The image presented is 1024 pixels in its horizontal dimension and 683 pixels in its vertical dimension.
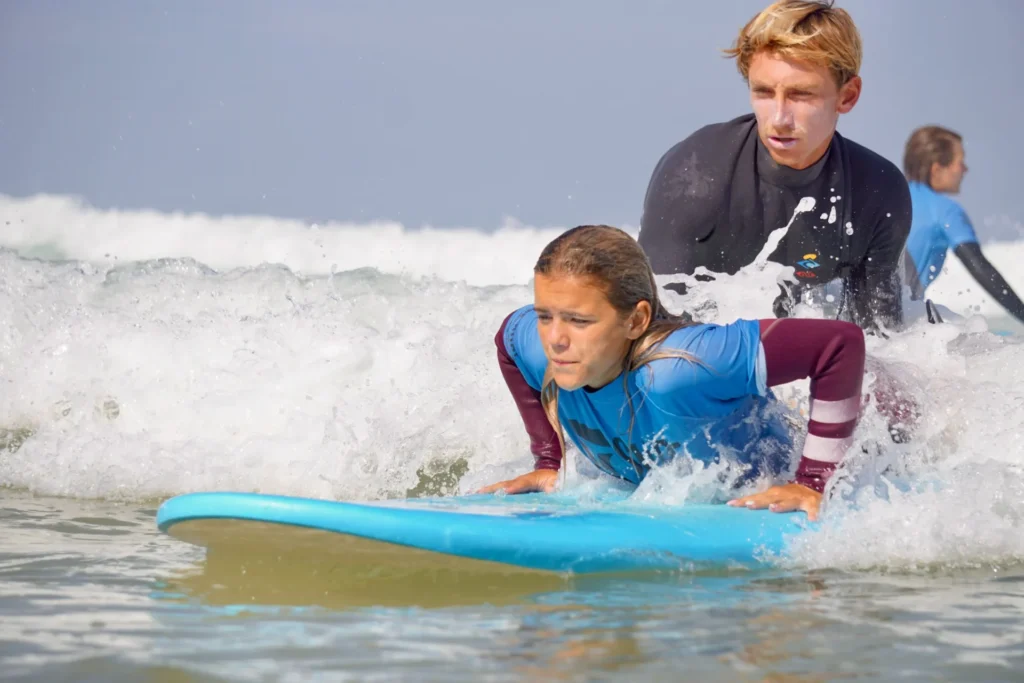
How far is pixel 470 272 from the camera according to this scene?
47.5ft

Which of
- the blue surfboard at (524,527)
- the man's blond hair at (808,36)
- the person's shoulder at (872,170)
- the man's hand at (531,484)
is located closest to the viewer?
the blue surfboard at (524,527)

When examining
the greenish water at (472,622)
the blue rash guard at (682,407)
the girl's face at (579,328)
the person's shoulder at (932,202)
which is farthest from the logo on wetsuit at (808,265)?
the person's shoulder at (932,202)

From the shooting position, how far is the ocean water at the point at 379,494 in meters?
2.24

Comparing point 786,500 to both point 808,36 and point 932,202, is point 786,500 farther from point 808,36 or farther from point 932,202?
point 932,202

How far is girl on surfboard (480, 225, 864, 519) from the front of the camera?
3.03m

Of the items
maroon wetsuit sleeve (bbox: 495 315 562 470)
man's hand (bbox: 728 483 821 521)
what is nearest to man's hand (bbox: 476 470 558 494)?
maroon wetsuit sleeve (bbox: 495 315 562 470)

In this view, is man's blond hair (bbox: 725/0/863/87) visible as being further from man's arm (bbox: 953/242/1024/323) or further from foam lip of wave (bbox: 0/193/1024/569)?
man's arm (bbox: 953/242/1024/323)

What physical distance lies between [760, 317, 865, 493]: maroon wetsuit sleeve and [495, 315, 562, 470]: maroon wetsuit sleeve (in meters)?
0.77

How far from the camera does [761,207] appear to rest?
3.91 metres

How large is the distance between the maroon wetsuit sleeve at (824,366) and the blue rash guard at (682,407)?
0.15 feet

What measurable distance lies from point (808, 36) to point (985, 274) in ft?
9.54

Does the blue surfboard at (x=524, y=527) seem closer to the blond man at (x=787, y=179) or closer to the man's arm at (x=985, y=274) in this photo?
the blond man at (x=787, y=179)

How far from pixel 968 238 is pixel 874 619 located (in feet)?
13.6

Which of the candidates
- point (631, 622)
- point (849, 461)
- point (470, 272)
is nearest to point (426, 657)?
point (631, 622)
